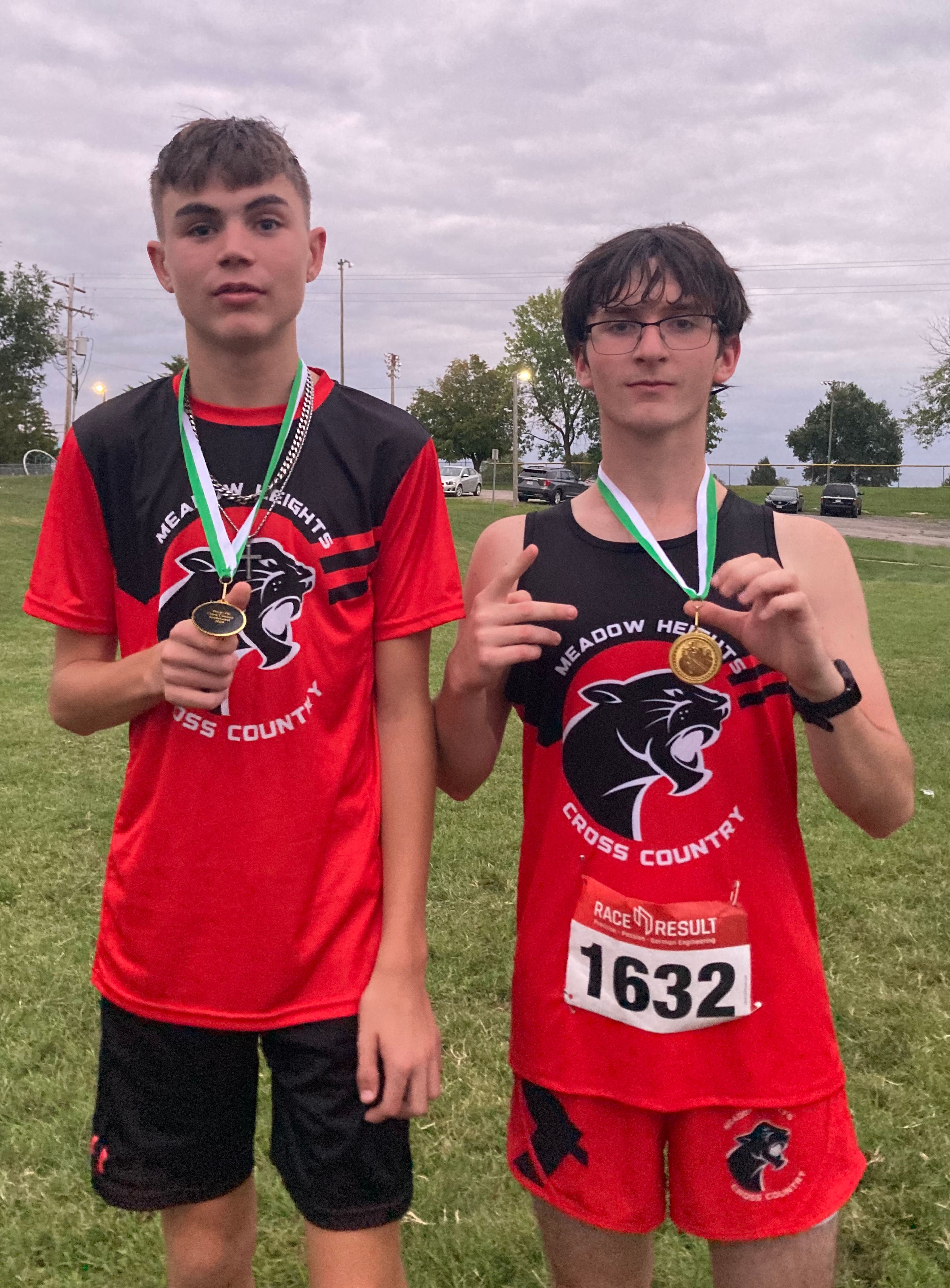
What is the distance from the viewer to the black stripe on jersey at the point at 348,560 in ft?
5.94

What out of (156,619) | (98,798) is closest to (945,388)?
(98,798)

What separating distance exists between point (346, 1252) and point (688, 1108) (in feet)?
2.09

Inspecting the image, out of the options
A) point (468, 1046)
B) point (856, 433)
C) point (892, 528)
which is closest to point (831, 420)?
point (856, 433)

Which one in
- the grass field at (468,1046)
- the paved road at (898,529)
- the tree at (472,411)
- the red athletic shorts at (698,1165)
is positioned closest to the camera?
the red athletic shorts at (698,1165)

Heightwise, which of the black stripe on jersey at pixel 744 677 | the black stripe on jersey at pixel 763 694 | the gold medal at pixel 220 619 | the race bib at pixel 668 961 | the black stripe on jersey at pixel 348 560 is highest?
the black stripe on jersey at pixel 348 560

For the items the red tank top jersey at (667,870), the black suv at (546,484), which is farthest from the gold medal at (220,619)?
the black suv at (546,484)

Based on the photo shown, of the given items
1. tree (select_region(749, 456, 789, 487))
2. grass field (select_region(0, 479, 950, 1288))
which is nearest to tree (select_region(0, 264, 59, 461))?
tree (select_region(749, 456, 789, 487))

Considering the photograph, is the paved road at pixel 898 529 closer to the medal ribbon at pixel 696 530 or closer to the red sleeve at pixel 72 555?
the medal ribbon at pixel 696 530

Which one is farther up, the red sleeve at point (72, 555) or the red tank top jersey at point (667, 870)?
the red sleeve at point (72, 555)

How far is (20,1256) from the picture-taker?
2.71 metres

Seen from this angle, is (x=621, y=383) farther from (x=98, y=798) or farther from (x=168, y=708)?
(x=98, y=798)

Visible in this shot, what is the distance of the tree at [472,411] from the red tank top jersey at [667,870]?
5930cm

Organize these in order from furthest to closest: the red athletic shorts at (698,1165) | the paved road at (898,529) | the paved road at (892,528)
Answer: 1. the paved road at (892,528)
2. the paved road at (898,529)
3. the red athletic shorts at (698,1165)

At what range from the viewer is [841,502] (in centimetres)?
3919
